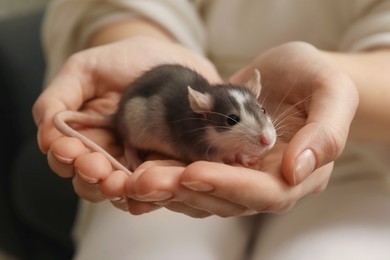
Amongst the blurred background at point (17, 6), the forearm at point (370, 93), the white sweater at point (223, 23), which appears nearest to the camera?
the forearm at point (370, 93)

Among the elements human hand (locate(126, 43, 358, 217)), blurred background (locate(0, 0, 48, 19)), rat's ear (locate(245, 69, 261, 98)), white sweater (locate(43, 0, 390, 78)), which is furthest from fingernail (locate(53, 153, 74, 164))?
blurred background (locate(0, 0, 48, 19))

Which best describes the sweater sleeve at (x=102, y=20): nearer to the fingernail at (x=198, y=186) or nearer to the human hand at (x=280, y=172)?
the human hand at (x=280, y=172)

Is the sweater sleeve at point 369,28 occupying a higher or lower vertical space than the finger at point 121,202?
higher

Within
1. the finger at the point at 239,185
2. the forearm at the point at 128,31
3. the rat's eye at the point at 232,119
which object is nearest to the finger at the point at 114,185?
the finger at the point at 239,185

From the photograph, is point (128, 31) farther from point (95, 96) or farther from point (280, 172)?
point (280, 172)

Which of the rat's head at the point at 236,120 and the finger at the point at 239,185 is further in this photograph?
the rat's head at the point at 236,120

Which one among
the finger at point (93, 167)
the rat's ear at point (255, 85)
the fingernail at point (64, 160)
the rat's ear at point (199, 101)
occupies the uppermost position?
the rat's ear at point (255, 85)

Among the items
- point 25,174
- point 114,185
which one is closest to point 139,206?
point 114,185

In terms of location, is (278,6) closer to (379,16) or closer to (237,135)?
(379,16)
